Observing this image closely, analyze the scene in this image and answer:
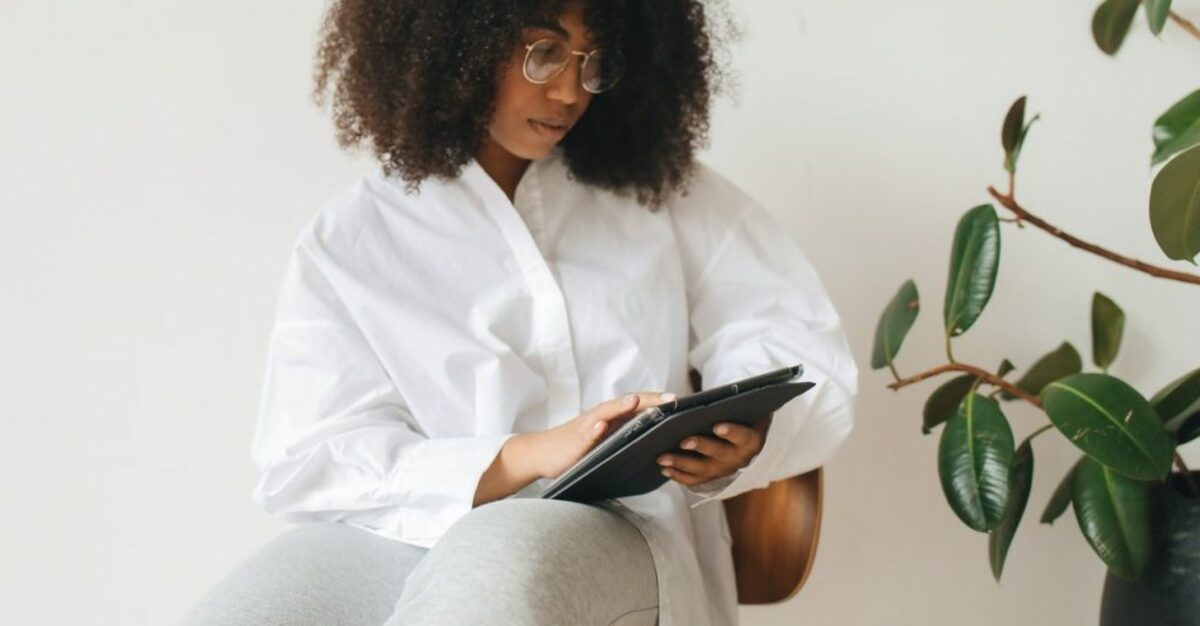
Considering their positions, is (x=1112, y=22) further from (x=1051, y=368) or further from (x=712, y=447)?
(x=712, y=447)

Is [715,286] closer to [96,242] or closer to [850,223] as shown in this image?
[850,223]

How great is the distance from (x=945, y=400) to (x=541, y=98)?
0.71 m

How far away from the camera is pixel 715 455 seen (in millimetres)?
1347

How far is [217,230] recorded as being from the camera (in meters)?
1.92

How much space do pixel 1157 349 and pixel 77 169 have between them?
1627mm

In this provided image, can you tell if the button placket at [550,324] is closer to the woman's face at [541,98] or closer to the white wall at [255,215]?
the woman's face at [541,98]

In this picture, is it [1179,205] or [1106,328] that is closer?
[1179,205]

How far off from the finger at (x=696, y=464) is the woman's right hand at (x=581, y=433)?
2.4 inches

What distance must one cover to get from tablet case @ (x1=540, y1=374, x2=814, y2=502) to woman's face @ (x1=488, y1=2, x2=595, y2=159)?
0.44m

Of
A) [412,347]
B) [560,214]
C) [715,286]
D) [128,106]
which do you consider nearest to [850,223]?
[715,286]

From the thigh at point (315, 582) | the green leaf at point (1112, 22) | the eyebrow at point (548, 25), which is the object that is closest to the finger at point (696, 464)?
the thigh at point (315, 582)

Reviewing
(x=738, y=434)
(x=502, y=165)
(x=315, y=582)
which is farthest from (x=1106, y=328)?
(x=315, y=582)

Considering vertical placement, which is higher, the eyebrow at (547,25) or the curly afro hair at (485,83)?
the eyebrow at (547,25)

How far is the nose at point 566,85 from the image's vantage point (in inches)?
59.8
